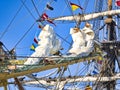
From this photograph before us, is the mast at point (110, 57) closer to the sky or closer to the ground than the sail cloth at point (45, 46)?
closer to the sky

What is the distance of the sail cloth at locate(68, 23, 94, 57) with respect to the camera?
18.4 m

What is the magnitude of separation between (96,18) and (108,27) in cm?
209

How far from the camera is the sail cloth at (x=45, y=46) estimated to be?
15.7 m

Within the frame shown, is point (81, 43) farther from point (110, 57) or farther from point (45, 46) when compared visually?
point (110, 57)

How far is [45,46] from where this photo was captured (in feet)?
53.8

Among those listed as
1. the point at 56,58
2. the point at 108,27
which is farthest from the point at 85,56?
the point at 108,27

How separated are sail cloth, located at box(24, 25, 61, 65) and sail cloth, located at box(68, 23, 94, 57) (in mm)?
1038

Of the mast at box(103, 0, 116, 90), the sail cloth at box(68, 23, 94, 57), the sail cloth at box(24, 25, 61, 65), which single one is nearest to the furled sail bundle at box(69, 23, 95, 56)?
the sail cloth at box(68, 23, 94, 57)

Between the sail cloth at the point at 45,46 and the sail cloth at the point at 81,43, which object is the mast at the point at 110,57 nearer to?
the sail cloth at the point at 81,43

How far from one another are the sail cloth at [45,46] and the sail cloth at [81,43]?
1038 mm

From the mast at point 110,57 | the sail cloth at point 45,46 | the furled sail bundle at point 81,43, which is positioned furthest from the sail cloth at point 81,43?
the mast at point 110,57

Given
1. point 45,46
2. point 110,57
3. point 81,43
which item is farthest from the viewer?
point 110,57

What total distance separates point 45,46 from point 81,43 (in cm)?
257

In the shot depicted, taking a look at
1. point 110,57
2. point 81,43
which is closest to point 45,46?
point 81,43
